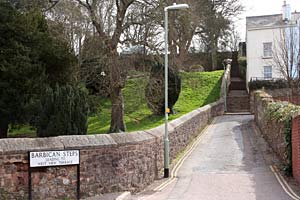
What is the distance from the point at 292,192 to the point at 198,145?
34.8 ft

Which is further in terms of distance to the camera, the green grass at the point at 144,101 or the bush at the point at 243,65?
the bush at the point at 243,65

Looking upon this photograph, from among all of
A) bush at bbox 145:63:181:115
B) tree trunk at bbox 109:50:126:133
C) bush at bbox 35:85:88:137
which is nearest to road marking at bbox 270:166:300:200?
bush at bbox 35:85:88:137

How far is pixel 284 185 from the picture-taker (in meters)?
13.3

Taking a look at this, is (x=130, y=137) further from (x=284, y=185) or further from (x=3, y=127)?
(x=3, y=127)

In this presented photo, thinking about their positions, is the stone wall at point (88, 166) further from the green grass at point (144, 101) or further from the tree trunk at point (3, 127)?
the green grass at point (144, 101)

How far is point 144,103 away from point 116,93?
11.0 m

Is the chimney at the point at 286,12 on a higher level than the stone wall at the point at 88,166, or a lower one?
higher

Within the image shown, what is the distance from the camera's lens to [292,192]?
12125mm

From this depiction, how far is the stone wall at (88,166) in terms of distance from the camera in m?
8.96

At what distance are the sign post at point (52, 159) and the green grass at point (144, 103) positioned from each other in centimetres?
1685

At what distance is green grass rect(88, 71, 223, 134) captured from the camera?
3011cm

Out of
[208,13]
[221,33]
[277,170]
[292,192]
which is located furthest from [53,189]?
[221,33]

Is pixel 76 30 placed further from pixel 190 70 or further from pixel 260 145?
pixel 190 70

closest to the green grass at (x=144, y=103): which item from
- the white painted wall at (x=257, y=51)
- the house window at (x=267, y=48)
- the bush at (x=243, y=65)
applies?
the white painted wall at (x=257, y=51)
